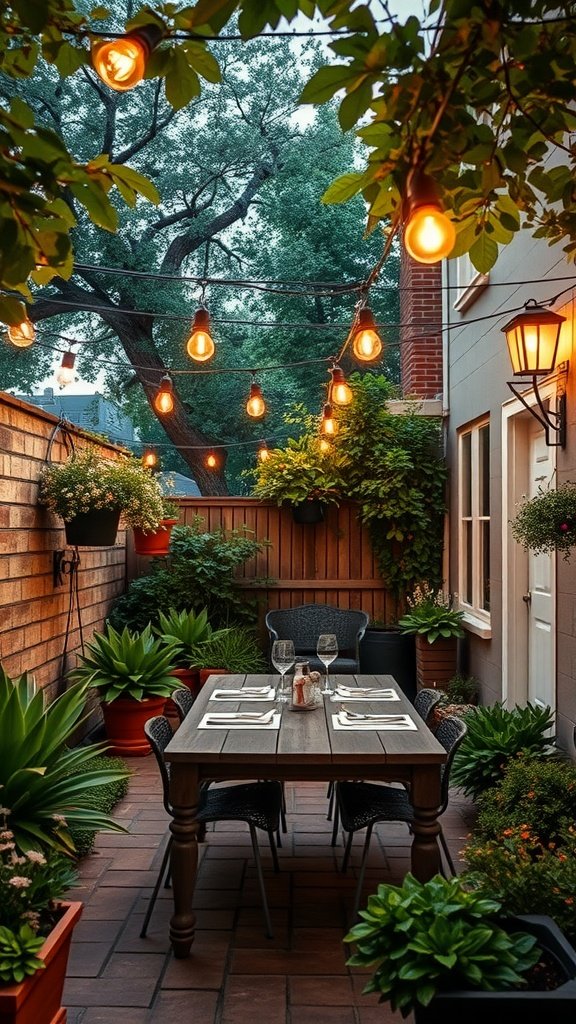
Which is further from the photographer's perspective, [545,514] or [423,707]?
[423,707]

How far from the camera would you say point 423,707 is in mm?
4102

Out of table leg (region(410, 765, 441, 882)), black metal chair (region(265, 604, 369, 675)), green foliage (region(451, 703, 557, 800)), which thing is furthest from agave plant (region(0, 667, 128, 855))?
black metal chair (region(265, 604, 369, 675))

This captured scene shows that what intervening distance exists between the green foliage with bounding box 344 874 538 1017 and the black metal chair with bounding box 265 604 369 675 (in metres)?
5.42

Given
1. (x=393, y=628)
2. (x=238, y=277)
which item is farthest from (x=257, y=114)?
(x=393, y=628)

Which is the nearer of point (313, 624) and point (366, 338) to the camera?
point (366, 338)

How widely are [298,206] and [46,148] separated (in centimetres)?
1352

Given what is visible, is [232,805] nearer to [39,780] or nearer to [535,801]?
[39,780]

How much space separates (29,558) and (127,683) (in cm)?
137

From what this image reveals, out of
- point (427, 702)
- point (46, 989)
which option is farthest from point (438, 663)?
point (46, 989)

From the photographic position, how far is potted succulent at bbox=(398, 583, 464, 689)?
678 cm

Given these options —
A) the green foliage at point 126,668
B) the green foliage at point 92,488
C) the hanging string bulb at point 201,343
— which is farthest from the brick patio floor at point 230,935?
the hanging string bulb at point 201,343

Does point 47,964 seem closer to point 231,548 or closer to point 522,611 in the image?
point 522,611

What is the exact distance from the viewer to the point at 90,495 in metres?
4.91

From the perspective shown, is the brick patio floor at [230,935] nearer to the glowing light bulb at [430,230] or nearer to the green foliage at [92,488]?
the green foliage at [92,488]
